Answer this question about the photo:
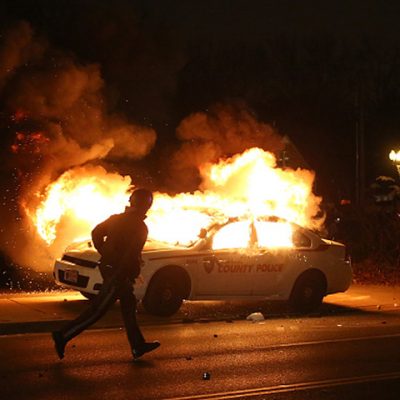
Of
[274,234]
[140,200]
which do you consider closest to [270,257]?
[274,234]

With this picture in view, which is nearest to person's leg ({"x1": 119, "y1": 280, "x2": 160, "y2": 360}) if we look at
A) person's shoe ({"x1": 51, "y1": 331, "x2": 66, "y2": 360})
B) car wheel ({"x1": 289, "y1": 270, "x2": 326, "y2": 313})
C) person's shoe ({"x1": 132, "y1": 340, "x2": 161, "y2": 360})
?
person's shoe ({"x1": 132, "y1": 340, "x2": 161, "y2": 360})

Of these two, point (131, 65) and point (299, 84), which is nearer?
point (131, 65)

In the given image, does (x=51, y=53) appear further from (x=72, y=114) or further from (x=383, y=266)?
(x=383, y=266)

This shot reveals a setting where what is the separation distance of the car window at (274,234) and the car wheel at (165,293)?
1.58 metres

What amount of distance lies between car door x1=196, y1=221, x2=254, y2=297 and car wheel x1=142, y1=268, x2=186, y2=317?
1.09 feet

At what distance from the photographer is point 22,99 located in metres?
19.5

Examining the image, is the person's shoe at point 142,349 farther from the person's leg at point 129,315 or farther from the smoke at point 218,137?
the smoke at point 218,137

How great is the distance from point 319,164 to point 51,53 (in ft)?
99.3

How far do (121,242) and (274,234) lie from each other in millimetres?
5137

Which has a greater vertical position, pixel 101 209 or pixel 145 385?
pixel 101 209

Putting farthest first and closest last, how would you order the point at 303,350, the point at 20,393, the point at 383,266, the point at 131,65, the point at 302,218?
the point at 131,65 < the point at 383,266 < the point at 302,218 < the point at 303,350 < the point at 20,393

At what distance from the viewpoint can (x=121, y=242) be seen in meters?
9.42

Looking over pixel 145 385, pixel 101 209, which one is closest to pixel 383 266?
pixel 101 209

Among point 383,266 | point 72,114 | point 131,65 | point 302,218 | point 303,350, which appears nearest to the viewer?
point 303,350
